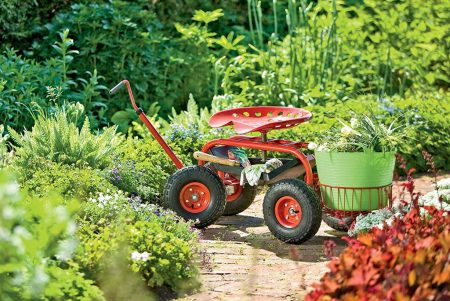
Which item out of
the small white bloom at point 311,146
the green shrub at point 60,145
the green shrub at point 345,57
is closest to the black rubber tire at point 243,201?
the small white bloom at point 311,146

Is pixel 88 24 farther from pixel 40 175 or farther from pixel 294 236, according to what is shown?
pixel 294 236

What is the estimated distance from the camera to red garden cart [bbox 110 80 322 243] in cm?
574

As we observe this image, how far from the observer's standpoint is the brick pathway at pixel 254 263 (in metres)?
4.77


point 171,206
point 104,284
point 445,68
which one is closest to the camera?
point 104,284

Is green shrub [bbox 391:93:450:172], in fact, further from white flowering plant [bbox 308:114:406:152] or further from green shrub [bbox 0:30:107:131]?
green shrub [bbox 0:30:107:131]

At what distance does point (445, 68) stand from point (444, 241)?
6443mm

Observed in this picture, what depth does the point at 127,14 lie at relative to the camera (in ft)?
30.1

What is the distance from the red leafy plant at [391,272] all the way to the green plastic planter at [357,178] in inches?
69.4

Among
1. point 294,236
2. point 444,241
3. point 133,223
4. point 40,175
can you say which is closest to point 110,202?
point 133,223

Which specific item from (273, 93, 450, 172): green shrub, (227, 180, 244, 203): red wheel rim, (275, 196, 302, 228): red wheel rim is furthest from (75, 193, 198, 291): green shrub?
(273, 93, 450, 172): green shrub

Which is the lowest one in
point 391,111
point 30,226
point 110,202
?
point 391,111

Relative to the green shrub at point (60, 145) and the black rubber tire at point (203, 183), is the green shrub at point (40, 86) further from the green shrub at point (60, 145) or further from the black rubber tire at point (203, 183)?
the black rubber tire at point (203, 183)

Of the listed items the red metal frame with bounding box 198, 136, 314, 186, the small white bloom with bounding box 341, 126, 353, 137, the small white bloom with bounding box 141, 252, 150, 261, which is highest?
the small white bloom with bounding box 341, 126, 353, 137

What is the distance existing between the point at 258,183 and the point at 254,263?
29.8 inches
